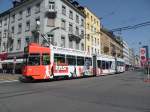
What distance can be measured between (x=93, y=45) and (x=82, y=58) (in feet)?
84.7

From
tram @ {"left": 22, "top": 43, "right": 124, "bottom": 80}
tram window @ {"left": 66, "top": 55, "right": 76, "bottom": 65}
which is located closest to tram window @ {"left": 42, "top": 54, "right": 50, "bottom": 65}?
tram @ {"left": 22, "top": 43, "right": 124, "bottom": 80}

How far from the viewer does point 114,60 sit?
132ft

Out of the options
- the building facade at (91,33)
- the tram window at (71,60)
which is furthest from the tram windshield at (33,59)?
the building facade at (91,33)

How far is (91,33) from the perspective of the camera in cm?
5131

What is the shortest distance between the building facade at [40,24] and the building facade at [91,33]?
2.47m

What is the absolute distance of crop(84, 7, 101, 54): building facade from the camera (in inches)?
1939

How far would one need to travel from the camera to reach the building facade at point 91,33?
49.2 m

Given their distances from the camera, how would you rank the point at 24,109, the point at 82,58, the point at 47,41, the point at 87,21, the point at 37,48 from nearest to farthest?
the point at 24,109
the point at 37,48
the point at 82,58
the point at 47,41
the point at 87,21

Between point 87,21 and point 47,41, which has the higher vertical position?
point 87,21

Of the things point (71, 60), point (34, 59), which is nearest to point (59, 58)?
point (71, 60)

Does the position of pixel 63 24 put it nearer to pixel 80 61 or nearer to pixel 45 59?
pixel 80 61

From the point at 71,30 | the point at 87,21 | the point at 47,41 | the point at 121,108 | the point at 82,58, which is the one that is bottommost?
the point at 121,108

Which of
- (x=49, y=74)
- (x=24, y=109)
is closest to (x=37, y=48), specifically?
(x=49, y=74)

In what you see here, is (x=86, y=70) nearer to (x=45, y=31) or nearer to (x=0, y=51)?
(x=45, y=31)
